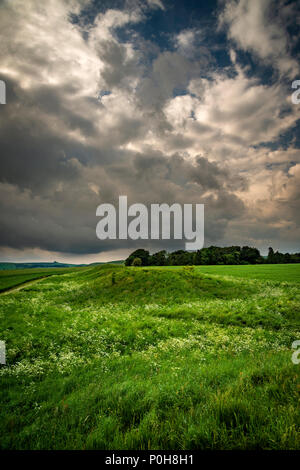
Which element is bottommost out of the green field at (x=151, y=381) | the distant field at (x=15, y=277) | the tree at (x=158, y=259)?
the distant field at (x=15, y=277)

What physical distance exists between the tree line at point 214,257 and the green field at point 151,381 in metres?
104

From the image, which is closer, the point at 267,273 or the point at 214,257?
the point at 267,273

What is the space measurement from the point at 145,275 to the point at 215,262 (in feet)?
325

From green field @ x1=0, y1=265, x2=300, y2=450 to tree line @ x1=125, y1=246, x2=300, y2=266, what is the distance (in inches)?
4083

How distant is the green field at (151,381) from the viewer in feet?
14.7

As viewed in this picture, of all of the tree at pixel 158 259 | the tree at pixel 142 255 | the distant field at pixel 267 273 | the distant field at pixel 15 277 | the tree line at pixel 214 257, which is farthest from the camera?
the tree at pixel 142 255

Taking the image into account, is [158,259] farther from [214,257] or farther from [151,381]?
[151,381]

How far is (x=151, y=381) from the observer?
767cm

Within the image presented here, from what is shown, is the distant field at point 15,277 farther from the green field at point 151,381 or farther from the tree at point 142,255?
the tree at point 142,255

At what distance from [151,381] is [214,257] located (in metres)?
124

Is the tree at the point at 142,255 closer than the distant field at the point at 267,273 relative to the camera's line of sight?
No

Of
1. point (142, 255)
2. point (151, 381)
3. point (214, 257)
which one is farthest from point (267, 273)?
point (142, 255)

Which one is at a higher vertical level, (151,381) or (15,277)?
(151,381)

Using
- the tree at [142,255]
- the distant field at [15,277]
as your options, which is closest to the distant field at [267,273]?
the distant field at [15,277]
